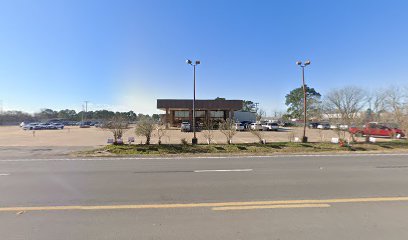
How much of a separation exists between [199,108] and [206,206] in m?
42.3

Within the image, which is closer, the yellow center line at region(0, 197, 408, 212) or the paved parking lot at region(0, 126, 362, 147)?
the yellow center line at region(0, 197, 408, 212)

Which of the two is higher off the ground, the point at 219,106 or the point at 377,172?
the point at 219,106

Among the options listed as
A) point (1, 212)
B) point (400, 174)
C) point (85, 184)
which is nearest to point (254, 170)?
point (400, 174)

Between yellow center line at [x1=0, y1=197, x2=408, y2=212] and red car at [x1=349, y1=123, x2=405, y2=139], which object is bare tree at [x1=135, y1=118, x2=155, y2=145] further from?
red car at [x1=349, y1=123, x2=405, y2=139]

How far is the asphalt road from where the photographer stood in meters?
3.81

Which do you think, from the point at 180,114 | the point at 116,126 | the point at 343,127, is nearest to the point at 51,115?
the point at 180,114

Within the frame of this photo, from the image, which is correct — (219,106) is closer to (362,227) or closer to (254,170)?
(254,170)

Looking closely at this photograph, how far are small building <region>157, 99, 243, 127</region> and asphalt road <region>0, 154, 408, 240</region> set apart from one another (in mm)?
34572

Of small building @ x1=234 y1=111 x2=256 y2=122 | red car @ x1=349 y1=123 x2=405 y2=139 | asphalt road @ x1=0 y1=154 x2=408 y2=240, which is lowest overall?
asphalt road @ x1=0 y1=154 x2=408 y2=240

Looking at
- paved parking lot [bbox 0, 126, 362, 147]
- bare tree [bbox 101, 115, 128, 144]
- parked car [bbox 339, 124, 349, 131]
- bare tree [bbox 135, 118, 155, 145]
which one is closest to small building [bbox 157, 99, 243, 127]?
paved parking lot [bbox 0, 126, 362, 147]

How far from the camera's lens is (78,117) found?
13500cm

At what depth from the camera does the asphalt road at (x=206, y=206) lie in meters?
3.81

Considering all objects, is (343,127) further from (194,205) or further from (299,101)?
(299,101)

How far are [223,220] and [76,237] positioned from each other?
2.36 meters
